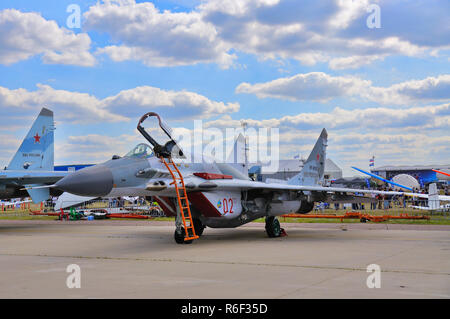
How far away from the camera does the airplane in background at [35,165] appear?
19.0 m

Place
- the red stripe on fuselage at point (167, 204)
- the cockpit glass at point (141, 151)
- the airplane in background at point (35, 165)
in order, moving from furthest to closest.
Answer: the airplane in background at point (35, 165)
the red stripe on fuselage at point (167, 204)
the cockpit glass at point (141, 151)

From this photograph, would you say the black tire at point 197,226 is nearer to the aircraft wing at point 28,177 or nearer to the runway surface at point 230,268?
the runway surface at point 230,268

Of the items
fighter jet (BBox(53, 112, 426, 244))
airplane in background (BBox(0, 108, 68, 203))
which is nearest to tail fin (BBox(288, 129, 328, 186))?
fighter jet (BBox(53, 112, 426, 244))

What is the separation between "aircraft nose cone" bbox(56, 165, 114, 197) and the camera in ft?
33.3

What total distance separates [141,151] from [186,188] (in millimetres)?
1527

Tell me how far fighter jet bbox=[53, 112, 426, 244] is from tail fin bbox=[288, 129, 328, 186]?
1.64 m

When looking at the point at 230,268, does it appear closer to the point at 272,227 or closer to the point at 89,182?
the point at 89,182

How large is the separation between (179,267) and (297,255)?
2918mm

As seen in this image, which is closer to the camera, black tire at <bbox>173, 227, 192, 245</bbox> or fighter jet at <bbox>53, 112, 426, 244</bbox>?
fighter jet at <bbox>53, 112, 426, 244</bbox>

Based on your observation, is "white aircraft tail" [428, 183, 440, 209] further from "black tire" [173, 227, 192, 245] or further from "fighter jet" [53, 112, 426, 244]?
"black tire" [173, 227, 192, 245]

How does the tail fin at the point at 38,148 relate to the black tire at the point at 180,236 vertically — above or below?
above

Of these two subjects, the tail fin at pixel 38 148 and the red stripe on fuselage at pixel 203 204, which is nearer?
the red stripe on fuselage at pixel 203 204

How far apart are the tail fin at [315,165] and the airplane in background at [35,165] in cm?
967

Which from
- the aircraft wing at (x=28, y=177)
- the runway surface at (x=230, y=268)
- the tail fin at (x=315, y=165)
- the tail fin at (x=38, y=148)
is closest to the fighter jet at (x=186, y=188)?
the runway surface at (x=230, y=268)
